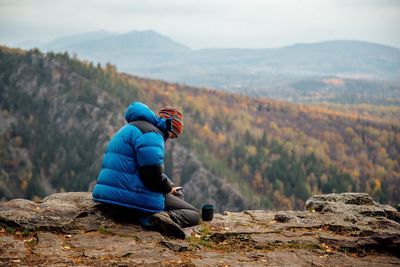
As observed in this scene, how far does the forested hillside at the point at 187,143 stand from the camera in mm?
128375

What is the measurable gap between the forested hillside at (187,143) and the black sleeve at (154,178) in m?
115

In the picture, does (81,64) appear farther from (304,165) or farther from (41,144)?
(304,165)

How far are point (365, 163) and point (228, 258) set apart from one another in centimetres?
15936

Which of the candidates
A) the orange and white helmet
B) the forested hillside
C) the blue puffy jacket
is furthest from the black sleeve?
the forested hillside

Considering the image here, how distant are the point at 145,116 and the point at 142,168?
1.05m

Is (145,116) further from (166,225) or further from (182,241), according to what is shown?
(182,241)

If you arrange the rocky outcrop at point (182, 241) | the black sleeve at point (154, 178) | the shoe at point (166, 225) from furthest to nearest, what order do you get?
the shoe at point (166, 225)
the black sleeve at point (154, 178)
the rocky outcrop at point (182, 241)

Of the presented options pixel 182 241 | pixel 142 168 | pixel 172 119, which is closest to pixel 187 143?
pixel 172 119

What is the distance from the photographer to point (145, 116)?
8.96m

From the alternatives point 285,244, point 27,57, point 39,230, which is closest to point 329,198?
point 285,244

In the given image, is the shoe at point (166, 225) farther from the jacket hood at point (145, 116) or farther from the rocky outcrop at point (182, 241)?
the jacket hood at point (145, 116)

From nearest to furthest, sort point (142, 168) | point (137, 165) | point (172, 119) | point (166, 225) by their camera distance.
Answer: point (142, 168) < point (137, 165) < point (166, 225) < point (172, 119)

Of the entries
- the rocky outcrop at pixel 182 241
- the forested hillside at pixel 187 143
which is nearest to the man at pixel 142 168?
the rocky outcrop at pixel 182 241

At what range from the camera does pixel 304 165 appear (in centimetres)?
14112
